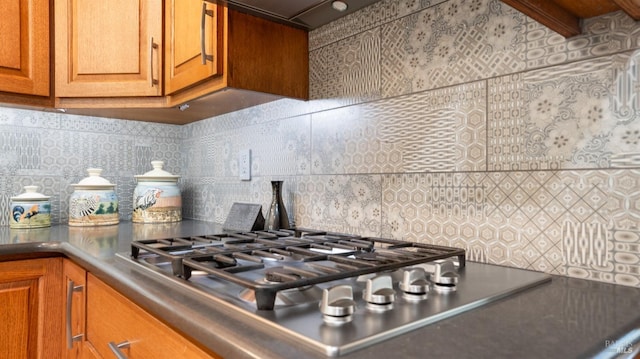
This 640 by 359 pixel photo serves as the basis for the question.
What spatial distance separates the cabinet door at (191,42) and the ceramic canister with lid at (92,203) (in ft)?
1.72

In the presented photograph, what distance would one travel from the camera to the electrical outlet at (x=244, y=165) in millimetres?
1585

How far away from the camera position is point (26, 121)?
171 centimetres

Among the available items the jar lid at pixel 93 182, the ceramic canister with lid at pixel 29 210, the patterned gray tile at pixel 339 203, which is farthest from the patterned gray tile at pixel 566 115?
the ceramic canister with lid at pixel 29 210

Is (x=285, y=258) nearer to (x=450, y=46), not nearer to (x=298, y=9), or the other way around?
(x=450, y=46)

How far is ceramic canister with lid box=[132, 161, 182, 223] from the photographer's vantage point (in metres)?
1.72

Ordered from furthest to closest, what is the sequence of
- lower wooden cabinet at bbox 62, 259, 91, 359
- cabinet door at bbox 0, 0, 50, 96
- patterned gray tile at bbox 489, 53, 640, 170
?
cabinet door at bbox 0, 0, 50, 96
lower wooden cabinet at bbox 62, 259, 91, 359
patterned gray tile at bbox 489, 53, 640, 170

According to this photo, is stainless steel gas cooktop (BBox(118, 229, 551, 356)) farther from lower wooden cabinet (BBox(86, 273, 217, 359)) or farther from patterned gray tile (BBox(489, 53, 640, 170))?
patterned gray tile (BBox(489, 53, 640, 170))

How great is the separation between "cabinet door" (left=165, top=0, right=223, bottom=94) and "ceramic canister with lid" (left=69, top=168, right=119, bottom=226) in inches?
20.7

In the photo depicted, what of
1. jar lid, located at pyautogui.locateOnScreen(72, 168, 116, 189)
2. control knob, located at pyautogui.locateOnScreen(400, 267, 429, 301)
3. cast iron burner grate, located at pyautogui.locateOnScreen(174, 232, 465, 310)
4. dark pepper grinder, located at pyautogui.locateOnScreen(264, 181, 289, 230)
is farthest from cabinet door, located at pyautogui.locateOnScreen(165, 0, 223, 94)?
control knob, located at pyautogui.locateOnScreen(400, 267, 429, 301)

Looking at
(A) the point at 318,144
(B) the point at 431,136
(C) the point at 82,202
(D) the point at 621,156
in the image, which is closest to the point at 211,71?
(A) the point at 318,144

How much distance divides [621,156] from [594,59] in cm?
18

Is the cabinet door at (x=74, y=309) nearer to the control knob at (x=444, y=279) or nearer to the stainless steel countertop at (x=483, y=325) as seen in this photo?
the stainless steel countertop at (x=483, y=325)

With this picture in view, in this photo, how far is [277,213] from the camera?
1.32 metres

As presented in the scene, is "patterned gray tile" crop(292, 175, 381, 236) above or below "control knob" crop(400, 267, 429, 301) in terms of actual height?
above
